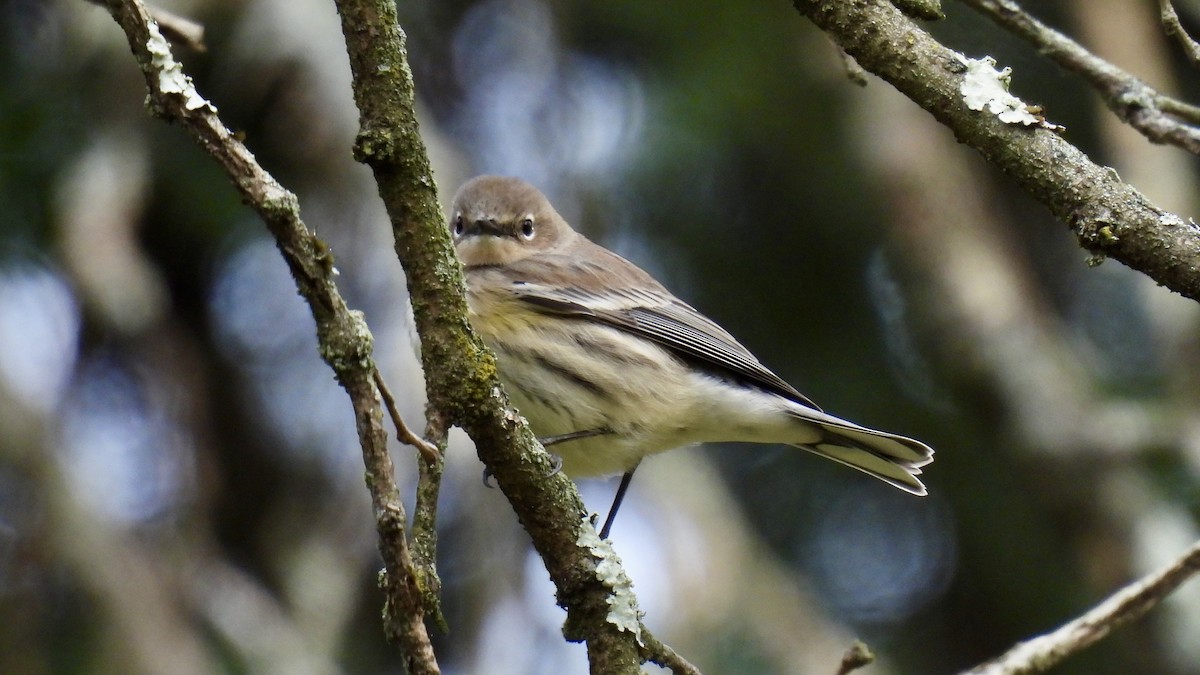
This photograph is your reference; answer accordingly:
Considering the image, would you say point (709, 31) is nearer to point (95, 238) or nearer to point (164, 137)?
point (164, 137)

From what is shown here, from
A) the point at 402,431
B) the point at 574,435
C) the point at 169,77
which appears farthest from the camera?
the point at 574,435

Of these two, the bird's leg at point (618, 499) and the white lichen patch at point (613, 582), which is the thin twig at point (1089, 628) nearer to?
the white lichen patch at point (613, 582)

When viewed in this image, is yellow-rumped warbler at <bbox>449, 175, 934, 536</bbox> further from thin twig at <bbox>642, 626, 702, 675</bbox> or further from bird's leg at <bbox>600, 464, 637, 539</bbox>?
thin twig at <bbox>642, 626, 702, 675</bbox>

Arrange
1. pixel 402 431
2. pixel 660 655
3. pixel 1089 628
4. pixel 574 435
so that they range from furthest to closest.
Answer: pixel 574 435, pixel 1089 628, pixel 660 655, pixel 402 431

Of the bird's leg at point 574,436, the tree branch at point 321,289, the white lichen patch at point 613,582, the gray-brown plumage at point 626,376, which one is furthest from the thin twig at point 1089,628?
the bird's leg at point 574,436

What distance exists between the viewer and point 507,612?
188 inches

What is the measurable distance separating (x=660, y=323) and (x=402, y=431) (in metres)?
2.84

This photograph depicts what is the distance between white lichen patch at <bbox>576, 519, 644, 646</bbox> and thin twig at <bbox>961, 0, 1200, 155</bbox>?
62.9 inches

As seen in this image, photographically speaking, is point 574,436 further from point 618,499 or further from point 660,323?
point 660,323

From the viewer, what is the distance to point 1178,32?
9.89 ft

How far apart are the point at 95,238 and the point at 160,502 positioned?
3.98 feet

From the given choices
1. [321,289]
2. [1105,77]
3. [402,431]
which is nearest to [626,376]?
[1105,77]

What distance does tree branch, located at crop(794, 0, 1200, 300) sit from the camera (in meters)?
2.40

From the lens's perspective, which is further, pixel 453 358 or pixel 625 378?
pixel 625 378
